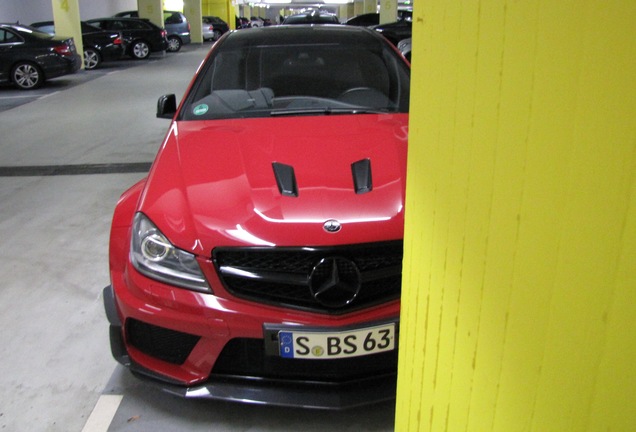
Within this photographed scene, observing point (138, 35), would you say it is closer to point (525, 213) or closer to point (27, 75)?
Answer: point (27, 75)

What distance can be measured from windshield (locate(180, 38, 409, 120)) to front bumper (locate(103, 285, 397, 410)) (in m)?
1.37

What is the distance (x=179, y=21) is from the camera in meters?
21.5

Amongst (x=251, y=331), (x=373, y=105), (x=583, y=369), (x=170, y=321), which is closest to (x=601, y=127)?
(x=583, y=369)

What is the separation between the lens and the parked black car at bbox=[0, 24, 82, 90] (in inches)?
431

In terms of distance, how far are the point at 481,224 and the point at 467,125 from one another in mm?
184

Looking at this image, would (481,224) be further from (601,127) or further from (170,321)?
(170,321)

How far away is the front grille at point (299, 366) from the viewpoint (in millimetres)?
2004

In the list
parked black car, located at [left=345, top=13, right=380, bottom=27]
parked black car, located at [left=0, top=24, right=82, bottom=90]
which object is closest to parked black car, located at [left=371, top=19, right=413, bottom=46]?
parked black car, located at [left=345, top=13, right=380, bottom=27]

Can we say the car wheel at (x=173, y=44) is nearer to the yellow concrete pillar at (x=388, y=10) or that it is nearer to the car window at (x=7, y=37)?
the yellow concrete pillar at (x=388, y=10)

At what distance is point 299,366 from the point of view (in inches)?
79.4

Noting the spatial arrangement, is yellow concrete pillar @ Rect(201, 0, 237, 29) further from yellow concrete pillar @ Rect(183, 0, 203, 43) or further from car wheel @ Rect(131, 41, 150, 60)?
car wheel @ Rect(131, 41, 150, 60)

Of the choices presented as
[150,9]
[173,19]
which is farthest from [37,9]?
[173,19]

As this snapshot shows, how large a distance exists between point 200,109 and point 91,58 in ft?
44.6

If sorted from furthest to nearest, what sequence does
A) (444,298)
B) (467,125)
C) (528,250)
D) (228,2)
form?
(228,2)
(444,298)
(467,125)
(528,250)
